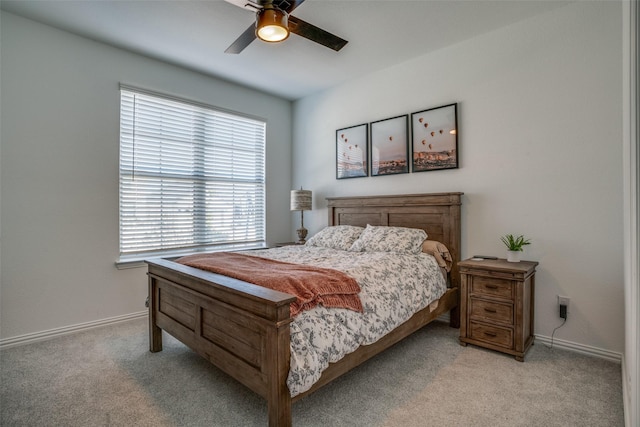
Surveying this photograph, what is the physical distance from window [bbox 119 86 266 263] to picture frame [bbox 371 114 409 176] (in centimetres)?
168

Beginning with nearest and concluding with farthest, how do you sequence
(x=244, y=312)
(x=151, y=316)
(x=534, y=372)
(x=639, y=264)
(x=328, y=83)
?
(x=639, y=264)
(x=244, y=312)
(x=534, y=372)
(x=151, y=316)
(x=328, y=83)

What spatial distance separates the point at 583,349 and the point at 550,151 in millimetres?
1591

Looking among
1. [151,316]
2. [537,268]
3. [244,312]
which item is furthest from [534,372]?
[151,316]

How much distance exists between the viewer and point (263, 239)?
178 inches

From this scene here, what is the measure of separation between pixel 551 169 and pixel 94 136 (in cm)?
418

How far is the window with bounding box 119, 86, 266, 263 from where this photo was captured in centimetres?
334

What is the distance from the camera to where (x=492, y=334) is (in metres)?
2.46

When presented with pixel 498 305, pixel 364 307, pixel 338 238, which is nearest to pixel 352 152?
pixel 338 238

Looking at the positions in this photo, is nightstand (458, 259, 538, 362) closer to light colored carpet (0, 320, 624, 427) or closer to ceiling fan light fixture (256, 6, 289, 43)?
light colored carpet (0, 320, 624, 427)

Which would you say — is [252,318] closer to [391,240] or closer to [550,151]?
[391,240]

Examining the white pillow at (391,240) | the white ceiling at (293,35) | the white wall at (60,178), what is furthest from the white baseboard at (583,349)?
the white wall at (60,178)

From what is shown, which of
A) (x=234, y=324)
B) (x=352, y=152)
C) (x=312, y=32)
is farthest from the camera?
(x=352, y=152)

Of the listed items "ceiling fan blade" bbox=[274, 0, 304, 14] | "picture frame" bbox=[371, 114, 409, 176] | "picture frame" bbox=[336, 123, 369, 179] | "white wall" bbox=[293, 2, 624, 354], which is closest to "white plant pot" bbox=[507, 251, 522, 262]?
"white wall" bbox=[293, 2, 624, 354]

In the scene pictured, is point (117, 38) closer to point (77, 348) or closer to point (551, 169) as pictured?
point (77, 348)
